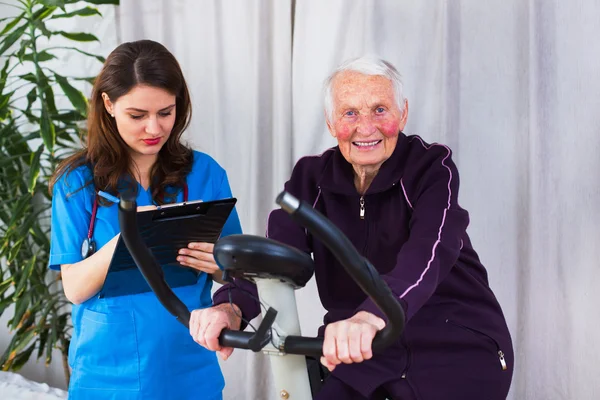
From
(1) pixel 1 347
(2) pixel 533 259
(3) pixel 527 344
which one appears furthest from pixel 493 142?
(1) pixel 1 347

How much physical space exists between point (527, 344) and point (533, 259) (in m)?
0.30

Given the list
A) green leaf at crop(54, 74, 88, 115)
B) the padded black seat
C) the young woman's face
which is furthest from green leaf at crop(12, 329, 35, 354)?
the padded black seat

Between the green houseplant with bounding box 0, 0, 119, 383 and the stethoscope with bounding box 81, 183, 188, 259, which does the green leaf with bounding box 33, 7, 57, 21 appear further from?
the stethoscope with bounding box 81, 183, 188, 259

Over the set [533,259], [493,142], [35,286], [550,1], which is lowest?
[35,286]

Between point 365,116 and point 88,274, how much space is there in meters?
0.76

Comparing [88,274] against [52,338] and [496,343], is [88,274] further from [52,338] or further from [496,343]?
[52,338]

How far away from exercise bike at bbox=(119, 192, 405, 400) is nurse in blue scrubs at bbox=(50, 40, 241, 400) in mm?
591

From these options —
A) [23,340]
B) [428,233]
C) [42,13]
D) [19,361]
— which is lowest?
[19,361]

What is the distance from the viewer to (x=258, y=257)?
103 centimetres

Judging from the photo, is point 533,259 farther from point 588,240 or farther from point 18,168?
point 18,168

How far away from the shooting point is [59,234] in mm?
1816

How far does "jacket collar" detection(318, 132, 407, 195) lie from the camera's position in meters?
1.58

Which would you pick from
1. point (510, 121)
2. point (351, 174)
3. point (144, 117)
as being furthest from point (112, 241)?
point (510, 121)

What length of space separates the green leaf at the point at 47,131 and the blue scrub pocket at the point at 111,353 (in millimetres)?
1155
